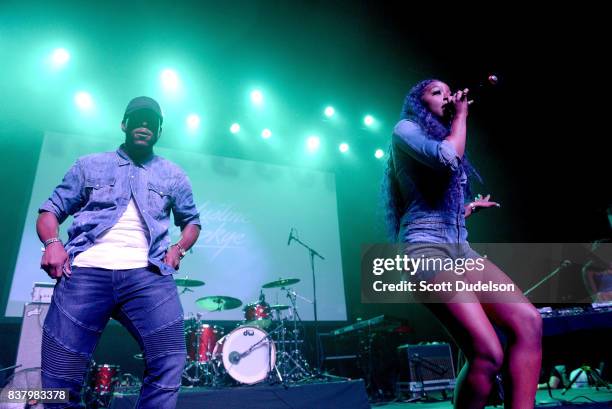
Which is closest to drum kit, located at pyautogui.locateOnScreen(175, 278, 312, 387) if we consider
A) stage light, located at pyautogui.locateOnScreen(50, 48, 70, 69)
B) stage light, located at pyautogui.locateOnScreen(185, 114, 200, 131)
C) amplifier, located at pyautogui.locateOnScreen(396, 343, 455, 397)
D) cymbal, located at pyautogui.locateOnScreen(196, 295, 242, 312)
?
cymbal, located at pyautogui.locateOnScreen(196, 295, 242, 312)

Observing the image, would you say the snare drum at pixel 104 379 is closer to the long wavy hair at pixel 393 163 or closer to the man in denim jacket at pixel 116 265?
the man in denim jacket at pixel 116 265

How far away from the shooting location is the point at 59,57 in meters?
6.90

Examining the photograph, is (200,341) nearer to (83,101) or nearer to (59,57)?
(83,101)

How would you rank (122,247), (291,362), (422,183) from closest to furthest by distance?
(422,183)
(122,247)
(291,362)

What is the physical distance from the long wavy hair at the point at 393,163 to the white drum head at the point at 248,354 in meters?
4.17

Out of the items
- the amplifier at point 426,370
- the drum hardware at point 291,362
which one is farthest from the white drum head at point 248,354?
the amplifier at point 426,370

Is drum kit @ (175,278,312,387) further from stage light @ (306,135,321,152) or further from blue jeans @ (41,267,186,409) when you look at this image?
stage light @ (306,135,321,152)

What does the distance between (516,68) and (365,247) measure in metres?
4.34

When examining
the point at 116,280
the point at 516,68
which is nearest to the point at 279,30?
the point at 516,68

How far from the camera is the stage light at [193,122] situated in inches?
327

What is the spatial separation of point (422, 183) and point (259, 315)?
15.9 ft

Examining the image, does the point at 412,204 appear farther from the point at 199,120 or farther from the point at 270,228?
the point at 199,120

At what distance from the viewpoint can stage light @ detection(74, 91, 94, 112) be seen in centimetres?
742

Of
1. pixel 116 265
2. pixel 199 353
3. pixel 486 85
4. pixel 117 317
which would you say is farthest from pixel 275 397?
pixel 486 85
